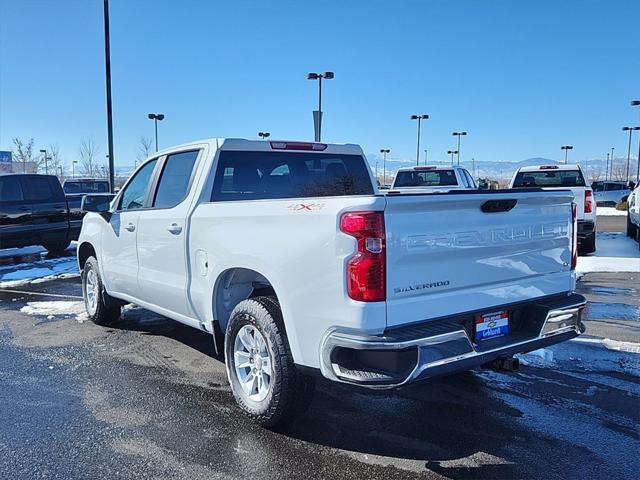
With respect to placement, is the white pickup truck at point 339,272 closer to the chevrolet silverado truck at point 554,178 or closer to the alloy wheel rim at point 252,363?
the alloy wheel rim at point 252,363

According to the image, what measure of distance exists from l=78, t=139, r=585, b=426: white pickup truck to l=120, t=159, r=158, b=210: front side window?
45 centimetres

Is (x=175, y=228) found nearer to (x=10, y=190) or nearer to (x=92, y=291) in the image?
(x=92, y=291)

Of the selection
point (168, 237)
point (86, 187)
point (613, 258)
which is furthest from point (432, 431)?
point (86, 187)

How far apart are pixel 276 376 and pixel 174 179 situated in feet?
7.61

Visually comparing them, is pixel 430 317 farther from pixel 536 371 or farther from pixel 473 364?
pixel 536 371

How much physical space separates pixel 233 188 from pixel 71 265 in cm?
836

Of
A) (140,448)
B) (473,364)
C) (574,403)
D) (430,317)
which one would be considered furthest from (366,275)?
(574,403)

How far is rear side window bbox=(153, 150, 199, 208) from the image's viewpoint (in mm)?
4793

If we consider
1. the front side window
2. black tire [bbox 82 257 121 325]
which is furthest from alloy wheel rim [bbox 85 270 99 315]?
the front side window

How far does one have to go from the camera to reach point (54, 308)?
299 inches

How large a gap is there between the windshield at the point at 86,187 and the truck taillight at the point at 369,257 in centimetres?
2565

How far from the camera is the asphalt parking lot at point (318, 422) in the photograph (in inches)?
128

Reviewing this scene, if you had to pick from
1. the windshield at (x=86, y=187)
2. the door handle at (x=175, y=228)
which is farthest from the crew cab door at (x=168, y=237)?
the windshield at (x=86, y=187)

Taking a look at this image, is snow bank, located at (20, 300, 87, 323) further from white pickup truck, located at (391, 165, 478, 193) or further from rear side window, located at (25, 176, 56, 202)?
white pickup truck, located at (391, 165, 478, 193)
